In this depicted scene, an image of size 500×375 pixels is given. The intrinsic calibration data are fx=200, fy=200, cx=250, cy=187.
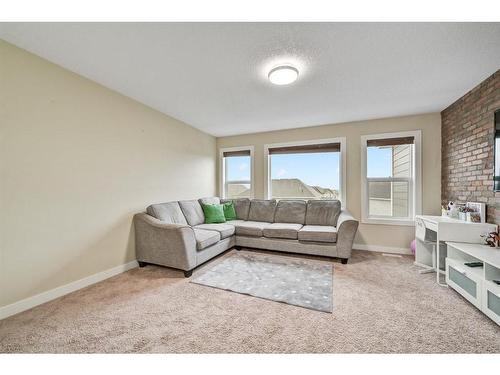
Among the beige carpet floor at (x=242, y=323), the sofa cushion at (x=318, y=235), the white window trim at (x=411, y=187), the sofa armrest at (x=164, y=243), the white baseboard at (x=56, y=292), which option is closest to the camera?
the beige carpet floor at (x=242, y=323)

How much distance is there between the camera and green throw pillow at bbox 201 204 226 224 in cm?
379

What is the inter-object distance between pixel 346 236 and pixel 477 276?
A: 1.30m

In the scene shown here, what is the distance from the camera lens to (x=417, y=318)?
167 centimetres

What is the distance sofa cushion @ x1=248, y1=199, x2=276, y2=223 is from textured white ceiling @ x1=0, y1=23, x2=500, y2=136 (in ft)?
6.21

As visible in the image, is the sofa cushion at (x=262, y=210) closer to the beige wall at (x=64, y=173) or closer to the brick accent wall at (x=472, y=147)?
the beige wall at (x=64, y=173)

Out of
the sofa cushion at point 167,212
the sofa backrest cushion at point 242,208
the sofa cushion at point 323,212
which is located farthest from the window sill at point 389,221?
the sofa cushion at point 167,212

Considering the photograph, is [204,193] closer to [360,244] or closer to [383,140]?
[360,244]

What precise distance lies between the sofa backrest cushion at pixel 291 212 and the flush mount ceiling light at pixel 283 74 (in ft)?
7.71

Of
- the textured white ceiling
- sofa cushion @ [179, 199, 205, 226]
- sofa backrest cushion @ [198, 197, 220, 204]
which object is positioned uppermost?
the textured white ceiling

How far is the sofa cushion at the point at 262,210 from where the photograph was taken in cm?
399

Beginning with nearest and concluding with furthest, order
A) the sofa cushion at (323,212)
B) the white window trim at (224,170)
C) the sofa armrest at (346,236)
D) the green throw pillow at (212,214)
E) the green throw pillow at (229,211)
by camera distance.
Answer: the sofa armrest at (346,236)
the sofa cushion at (323,212)
the green throw pillow at (212,214)
the green throw pillow at (229,211)
the white window trim at (224,170)

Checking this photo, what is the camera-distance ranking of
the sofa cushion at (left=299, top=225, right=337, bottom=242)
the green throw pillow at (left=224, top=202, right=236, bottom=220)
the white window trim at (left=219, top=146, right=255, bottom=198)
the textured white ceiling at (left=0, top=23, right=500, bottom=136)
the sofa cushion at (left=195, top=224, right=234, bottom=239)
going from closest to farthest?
1. the textured white ceiling at (left=0, top=23, right=500, bottom=136)
2. the sofa cushion at (left=299, top=225, right=337, bottom=242)
3. the sofa cushion at (left=195, top=224, right=234, bottom=239)
4. the green throw pillow at (left=224, top=202, right=236, bottom=220)
5. the white window trim at (left=219, top=146, right=255, bottom=198)

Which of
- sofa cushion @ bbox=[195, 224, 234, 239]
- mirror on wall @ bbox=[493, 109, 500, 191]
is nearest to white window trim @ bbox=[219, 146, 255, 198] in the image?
sofa cushion @ bbox=[195, 224, 234, 239]

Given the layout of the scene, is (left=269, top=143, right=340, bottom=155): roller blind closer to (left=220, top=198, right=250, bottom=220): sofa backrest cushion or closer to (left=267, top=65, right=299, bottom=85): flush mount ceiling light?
(left=220, top=198, right=250, bottom=220): sofa backrest cushion
